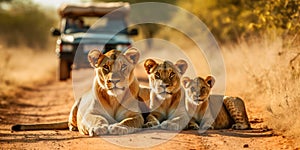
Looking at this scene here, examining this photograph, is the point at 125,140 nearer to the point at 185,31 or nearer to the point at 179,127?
the point at 179,127

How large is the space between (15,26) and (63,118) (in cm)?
3369

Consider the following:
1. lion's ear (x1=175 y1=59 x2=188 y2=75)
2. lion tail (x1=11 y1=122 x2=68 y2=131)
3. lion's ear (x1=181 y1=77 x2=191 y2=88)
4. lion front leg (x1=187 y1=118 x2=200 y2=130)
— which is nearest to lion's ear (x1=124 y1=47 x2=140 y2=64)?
lion's ear (x1=175 y1=59 x2=188 y2=75)

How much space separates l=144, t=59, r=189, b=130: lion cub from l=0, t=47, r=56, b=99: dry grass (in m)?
6.17

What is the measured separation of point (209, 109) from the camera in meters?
8.24

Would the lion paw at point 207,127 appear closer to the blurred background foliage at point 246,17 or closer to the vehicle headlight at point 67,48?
the blurred background foliage at point 246,17

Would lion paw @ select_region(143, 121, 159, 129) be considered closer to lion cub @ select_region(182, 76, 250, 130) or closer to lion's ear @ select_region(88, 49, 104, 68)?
lion cub @ select_region(182, 76, 250, 130)

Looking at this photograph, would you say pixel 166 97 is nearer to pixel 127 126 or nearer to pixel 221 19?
pixel 127 126

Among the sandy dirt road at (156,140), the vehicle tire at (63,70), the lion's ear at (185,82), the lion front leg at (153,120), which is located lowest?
the sandy dirt road at (156,140)

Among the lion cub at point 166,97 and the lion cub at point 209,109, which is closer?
the lion cub at point 166,97

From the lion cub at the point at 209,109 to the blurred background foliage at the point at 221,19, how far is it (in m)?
2.62

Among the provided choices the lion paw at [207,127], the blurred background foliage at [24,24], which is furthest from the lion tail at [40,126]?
the blurred background foliage at [24,24]

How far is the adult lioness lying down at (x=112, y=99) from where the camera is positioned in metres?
7.44

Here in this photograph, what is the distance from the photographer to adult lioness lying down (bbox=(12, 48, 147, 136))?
7.44 metres

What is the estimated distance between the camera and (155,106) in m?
8.04
